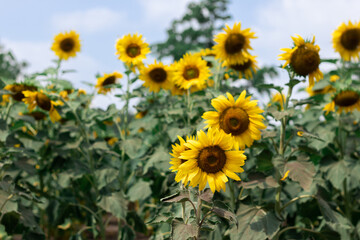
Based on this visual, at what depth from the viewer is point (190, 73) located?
366 cm

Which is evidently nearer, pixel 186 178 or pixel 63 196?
pixel 186 178

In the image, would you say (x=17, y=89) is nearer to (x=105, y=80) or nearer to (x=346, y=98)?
(x=105, y=80)

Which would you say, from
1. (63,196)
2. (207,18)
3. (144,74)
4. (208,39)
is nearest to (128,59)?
(144,74)

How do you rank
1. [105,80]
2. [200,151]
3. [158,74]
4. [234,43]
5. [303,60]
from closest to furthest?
[200,151], [303,60], [234,43], [158,74], [105,80]

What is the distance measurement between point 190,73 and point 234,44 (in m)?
0.49

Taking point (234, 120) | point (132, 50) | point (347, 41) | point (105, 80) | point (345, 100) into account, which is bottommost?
point (234, 120)

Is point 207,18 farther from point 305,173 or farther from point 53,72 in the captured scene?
point 305,173

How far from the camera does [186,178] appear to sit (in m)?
2.20

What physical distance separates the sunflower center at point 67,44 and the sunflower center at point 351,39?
3437mm

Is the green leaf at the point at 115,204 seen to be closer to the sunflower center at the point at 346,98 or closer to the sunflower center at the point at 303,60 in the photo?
the sunflower center at the point at 303,60

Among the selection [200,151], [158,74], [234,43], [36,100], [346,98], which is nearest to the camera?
[200,151]

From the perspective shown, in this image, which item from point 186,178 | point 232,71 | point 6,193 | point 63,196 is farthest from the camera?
point 63,196

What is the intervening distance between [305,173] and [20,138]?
9.46ft

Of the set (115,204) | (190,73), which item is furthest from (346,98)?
(115,204)
